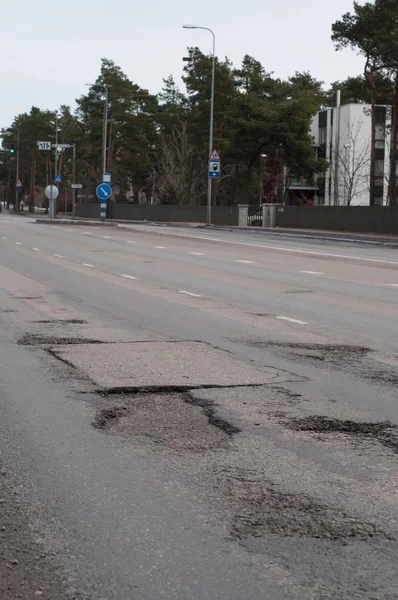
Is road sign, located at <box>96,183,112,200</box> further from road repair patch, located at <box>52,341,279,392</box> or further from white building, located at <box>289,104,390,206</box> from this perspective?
road repair patch, located at <box>52,341,279,392</box>

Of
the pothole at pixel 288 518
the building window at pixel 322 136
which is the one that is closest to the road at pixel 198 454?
the pothole at pixel 288 518

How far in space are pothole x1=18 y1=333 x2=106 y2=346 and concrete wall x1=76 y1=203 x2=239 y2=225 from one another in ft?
A: 184

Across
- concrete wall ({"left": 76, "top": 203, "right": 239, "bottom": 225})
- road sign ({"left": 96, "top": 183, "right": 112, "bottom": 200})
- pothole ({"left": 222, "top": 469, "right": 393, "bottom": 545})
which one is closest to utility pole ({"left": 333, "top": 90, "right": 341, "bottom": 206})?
concrete wall ({"left": 76, "top": 203, "right": 239, "bottom": 225})

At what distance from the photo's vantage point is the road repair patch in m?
7.18

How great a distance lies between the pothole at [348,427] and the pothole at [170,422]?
1.42ft

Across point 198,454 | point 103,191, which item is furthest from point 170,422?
point 103,191

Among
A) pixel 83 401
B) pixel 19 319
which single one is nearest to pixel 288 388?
pixel 83 401

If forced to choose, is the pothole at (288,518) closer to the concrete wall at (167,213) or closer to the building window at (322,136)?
the concrete wall at (167,213)

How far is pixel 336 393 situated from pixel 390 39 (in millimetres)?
44809

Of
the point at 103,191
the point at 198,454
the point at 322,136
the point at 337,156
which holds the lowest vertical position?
the point at 198,454

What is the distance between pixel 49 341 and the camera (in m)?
9.27

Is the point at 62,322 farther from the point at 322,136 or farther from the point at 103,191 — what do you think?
the point at 322,136

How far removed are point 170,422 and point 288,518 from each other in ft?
6.22

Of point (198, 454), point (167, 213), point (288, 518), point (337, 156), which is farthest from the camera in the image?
point (337, 156)
